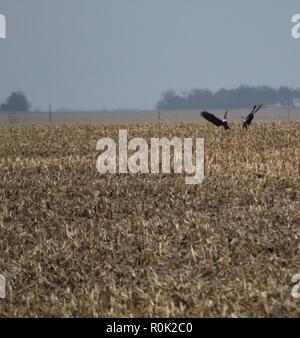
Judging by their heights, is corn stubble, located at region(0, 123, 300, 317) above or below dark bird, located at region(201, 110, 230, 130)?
below

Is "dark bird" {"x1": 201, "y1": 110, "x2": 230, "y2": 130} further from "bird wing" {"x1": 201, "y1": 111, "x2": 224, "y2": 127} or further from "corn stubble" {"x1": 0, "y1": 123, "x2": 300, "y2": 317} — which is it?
"corn stubble" {"x1": 0, "y1": 123, "x2": 300, "y2": 317}

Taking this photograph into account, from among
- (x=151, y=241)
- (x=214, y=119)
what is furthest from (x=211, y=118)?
(x=151, y=241)

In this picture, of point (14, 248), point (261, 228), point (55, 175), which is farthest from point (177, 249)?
point (55, 175)

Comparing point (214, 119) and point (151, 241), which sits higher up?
point (214, 119)

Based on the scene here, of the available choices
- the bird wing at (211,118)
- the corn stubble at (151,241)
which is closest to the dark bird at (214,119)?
the bird wing at (211,118)

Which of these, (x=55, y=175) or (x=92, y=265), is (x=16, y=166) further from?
(x=92, y=265)

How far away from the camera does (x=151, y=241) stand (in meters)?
7.82

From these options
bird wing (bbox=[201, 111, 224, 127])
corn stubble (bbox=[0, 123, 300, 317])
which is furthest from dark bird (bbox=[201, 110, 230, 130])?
corn stubble (bbox=[0, 123, 300, 317])

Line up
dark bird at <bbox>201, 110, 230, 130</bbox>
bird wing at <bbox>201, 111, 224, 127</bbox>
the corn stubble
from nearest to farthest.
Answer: the corn stubble → dark bird at <bbox>201, 110, 230, 130</bbox> → bird wing at <bbox>201, 111, 224, 127</bbox>

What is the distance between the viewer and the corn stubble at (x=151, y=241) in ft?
19.5

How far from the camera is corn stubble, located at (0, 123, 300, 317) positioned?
5949 millimetres

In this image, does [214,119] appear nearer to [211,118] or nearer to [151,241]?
[211,118]

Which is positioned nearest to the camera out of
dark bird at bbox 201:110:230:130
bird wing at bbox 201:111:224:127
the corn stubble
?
the corn stubble

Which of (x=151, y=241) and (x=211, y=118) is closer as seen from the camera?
(x=151, y=241)
